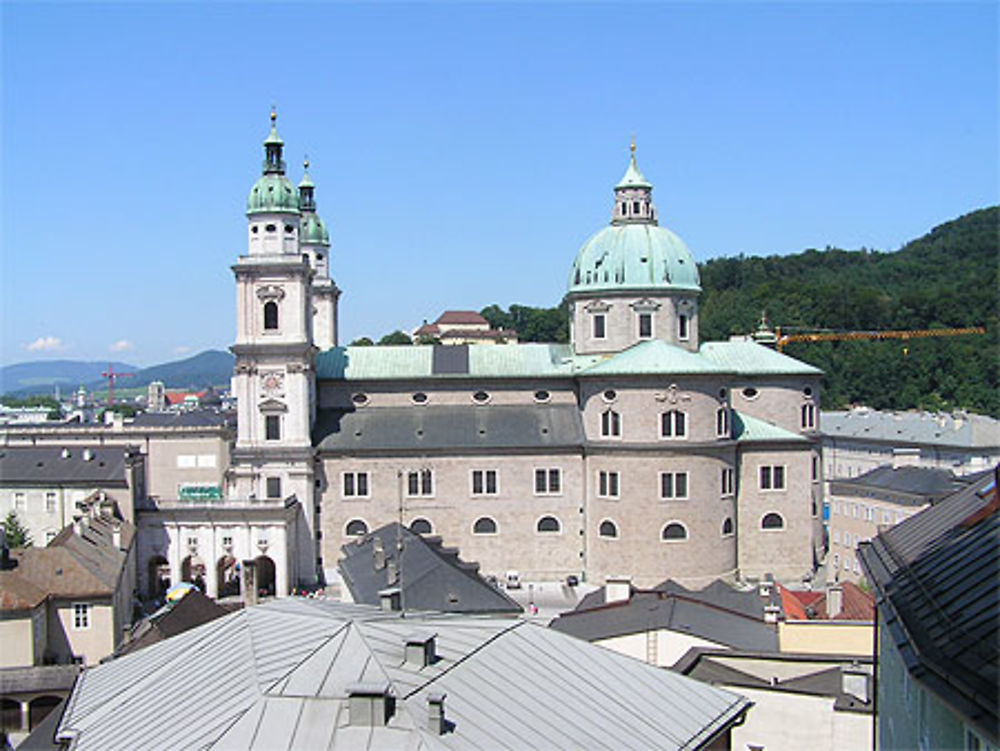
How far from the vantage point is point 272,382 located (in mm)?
63531

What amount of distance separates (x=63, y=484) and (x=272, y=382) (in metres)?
13.3

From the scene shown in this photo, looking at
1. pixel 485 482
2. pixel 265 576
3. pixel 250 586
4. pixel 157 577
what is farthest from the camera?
pixel 485 482

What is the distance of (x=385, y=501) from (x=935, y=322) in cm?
12134

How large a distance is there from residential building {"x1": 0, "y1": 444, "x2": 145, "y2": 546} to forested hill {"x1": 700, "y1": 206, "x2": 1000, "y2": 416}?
82.2 meters

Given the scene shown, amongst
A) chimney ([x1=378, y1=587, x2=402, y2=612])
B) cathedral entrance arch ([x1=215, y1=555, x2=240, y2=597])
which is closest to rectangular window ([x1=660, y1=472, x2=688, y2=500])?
cathedral entrance arch ([x1=215, y1=555, x2=240, y2=597])

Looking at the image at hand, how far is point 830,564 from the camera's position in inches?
2596

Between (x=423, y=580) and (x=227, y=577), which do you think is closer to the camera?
(x=423, y=580)

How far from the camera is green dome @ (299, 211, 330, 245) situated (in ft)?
258

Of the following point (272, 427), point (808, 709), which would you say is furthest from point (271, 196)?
Answer: point (808, 709)

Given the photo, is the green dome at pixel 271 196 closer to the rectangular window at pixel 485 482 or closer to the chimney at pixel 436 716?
the rectangular window at pixel 485 482

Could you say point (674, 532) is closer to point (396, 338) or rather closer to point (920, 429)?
point (920, 429)

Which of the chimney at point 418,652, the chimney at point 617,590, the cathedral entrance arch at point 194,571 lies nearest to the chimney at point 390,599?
the chimney at point 418,652

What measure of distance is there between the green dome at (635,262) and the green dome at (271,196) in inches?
717

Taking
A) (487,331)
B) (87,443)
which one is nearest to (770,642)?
(87,443)
